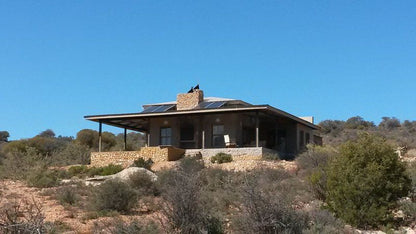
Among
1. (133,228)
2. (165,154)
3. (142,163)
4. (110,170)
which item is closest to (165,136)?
(165,154)

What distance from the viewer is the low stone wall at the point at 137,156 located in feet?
105

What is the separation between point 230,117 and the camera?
1348 inches

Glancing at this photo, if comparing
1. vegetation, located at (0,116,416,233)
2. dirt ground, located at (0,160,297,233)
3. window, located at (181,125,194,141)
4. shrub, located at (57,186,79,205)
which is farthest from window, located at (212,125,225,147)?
shrub, located at (57,186,79,205)

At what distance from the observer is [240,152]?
31656 mm

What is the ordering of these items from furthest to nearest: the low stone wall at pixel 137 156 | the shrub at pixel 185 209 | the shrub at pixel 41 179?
1. the low stone wall at pixel 137 156
2. the shrub at pixel 41 179
3. the shrub at pixel 185 209

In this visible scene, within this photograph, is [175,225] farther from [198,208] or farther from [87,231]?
[87,231]

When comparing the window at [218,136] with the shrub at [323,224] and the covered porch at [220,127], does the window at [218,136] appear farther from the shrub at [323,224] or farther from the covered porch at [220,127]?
the shrub at [323,224]

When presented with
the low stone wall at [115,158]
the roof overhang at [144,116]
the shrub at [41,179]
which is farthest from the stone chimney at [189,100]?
the shrub at [41,179]

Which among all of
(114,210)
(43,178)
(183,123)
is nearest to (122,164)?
(183,123)

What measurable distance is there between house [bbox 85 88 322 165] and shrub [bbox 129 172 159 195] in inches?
435

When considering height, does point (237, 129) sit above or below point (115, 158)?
above

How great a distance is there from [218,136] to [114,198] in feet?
58.3

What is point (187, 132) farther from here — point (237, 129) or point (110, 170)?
point (110, 170)

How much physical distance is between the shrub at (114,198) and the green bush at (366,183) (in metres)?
5.95
